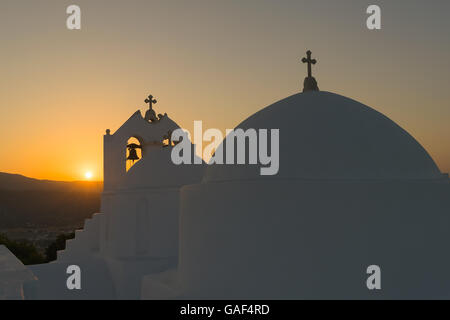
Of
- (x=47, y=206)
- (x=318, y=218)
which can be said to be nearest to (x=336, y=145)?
(x=318, y=218)

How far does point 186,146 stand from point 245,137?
5688 mm

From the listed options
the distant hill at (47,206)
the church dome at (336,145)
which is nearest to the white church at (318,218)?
the church dome at (336,145)

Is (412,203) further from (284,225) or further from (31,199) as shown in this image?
(31,199)

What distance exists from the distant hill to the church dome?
46.6m

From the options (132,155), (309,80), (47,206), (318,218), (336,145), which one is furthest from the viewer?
(47,206)

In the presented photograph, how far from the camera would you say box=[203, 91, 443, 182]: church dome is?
7059 millimetres

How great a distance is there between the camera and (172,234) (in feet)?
41.0

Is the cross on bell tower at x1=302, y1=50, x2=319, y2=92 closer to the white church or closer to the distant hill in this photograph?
the white church

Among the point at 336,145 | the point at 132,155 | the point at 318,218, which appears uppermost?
the point at 132,155

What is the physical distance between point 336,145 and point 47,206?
5624 centimetres

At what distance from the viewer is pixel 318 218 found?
6.59 metres

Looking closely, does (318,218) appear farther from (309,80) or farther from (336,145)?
(309,80)
